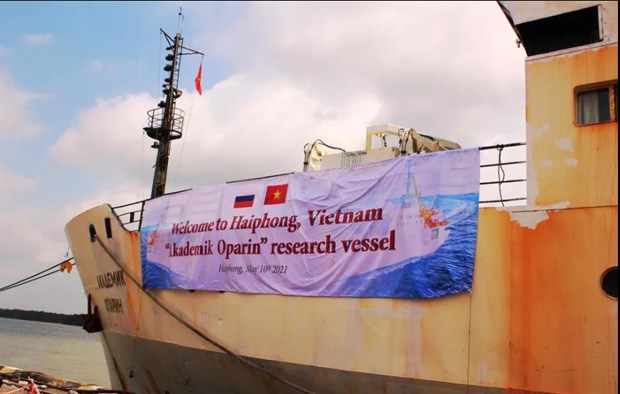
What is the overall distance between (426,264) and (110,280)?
697 cm

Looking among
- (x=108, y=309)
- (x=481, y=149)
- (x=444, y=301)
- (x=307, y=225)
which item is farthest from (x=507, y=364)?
(x=108, y=309)

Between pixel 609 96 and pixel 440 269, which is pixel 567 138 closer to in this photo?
pixel 609 96

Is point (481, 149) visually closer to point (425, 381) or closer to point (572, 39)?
point (572, 39)

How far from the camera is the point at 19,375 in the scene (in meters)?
9.53

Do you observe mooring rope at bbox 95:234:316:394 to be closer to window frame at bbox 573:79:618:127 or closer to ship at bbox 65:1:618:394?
ship at bbox 65:1:618:394

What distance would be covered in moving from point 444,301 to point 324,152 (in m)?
4.16

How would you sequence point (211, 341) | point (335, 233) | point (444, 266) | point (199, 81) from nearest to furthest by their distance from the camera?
1. point (444, 266)
2. point (335, 233)
3. point (211, 341)
4. point (199, 81)

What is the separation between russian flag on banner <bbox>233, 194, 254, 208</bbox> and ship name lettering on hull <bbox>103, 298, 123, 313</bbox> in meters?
3.74

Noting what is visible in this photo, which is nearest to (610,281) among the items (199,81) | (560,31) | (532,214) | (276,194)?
(532,214)

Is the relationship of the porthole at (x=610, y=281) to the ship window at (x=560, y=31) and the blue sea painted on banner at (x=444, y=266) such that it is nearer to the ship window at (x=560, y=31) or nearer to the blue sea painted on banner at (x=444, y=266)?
the blue sea painted on banner at (x=444, y=266)

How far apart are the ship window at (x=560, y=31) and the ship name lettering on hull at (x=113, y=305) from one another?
837 cm

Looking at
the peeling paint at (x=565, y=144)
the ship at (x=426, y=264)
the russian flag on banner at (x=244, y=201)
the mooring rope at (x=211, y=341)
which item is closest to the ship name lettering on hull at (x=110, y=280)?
the mooring rope at (x=211, y=341)

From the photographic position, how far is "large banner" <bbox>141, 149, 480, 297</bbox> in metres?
6.04

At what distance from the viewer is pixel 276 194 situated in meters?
7.77
